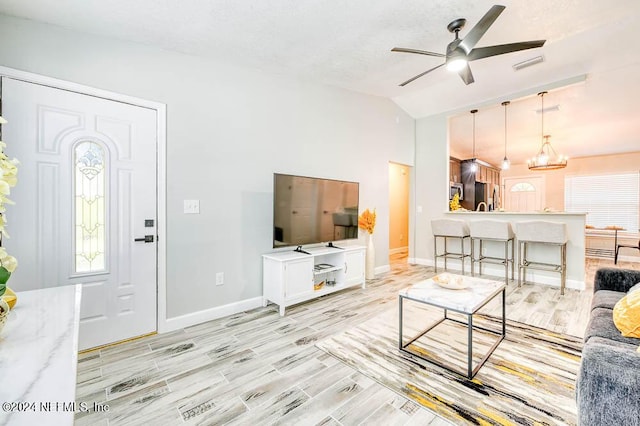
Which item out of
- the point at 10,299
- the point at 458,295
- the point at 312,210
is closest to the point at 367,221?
the point at 312,210

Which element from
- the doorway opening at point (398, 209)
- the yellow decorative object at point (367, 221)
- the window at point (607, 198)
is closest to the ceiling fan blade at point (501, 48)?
the yellow decorative object at point (367, 221)

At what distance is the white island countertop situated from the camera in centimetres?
61

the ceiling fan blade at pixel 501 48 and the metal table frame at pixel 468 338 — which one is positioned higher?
the ceiling fan blade at pixel 501 48

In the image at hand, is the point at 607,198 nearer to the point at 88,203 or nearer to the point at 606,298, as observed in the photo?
the point at 606,298

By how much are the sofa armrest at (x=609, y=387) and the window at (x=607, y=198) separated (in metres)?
7.83

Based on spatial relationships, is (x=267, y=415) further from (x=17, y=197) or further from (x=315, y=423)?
(x=17, y=197)

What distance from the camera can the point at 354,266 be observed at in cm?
376

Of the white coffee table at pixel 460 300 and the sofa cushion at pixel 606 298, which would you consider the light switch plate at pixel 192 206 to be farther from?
the sofa cushion at pixel 606 298

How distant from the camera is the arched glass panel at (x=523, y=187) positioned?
26.8 feet

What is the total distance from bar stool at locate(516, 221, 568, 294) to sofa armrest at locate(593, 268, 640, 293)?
1587 millimetres

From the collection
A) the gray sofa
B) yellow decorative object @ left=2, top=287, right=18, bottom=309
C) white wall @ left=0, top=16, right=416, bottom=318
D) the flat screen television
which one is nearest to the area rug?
the gray sofa

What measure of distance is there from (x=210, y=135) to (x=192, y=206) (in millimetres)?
737

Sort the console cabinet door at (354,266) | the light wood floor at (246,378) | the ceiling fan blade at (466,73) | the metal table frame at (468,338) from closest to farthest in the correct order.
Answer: the light wood floor at (246,378) → the metal table frame at (468,338) → the ceiling fan blade at (466,73) → the console cabinet door at (354,266)

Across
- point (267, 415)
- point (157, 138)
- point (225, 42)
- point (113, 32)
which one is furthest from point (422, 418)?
point (113, 32)
